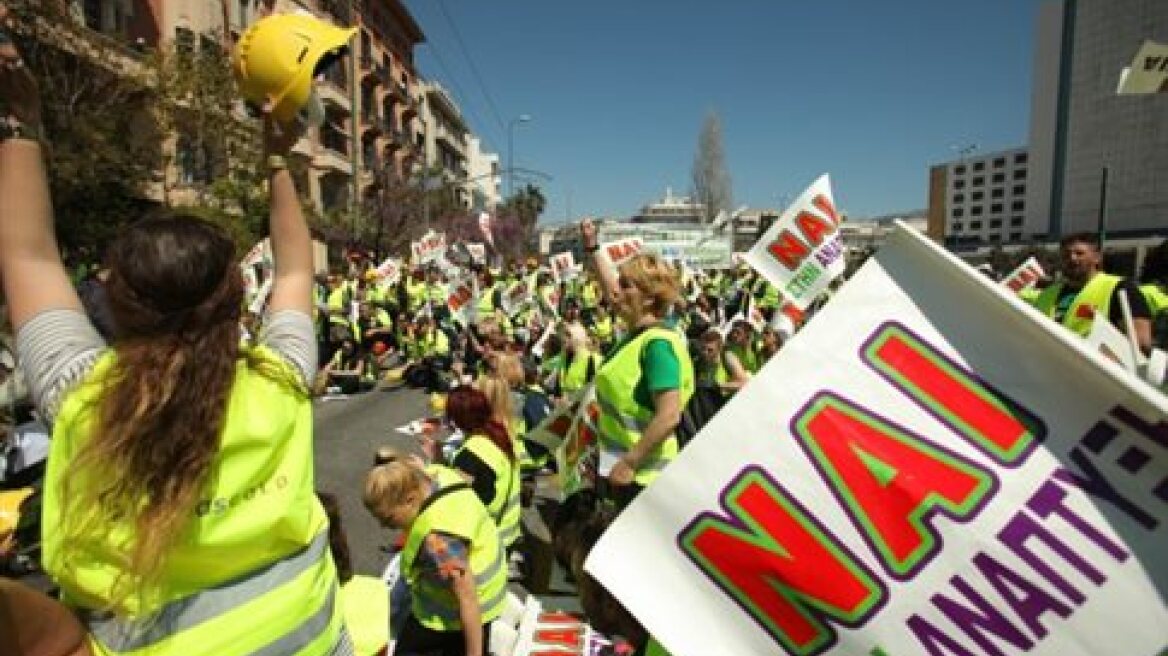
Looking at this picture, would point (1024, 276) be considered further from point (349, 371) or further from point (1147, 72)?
point (349, 371)

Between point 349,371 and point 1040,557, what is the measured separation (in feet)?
40.5

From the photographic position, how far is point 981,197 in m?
136


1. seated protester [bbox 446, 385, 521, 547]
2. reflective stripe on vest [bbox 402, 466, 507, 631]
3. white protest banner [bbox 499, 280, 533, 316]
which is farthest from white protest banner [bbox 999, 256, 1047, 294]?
reflective stripe on vest [bbox 402, 466, 507, 631]

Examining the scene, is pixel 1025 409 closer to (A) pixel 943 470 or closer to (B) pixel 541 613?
(A) pixel 943 470

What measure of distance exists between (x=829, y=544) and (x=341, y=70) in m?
41.3

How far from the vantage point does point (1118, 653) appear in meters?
1.18

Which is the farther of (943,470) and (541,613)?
(541,613)

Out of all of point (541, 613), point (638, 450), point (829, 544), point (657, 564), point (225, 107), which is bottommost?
point (541, 613)

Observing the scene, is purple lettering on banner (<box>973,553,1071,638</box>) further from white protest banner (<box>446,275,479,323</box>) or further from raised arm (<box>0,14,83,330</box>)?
white protest banner (<box>446,275,479,323</box>)

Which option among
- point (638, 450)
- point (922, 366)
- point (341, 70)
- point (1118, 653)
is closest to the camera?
point (1118, 653)

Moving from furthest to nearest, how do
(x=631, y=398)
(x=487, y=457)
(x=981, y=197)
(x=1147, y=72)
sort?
(x=981, y=197) → (x=1147, y=72) → (x=487, y=457) → (x=631, y=398)

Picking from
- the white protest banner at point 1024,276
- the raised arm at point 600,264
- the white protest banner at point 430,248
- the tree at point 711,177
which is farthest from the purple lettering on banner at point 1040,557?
the tree at point 711,177

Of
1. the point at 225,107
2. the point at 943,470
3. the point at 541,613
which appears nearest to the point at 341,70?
the point at 225,107

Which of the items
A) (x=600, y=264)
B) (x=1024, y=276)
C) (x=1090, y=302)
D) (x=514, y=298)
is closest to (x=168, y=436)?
(x=600, y=264)
